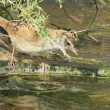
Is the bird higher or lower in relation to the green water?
higher

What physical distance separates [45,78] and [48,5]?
6.04 metres

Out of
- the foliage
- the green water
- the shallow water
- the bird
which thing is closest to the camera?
the foliage

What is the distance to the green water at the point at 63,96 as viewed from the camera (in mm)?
6875

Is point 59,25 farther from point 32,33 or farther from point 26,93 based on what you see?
point 26,93

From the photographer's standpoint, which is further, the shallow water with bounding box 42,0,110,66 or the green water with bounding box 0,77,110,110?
the shallow water with bounding box 42,0,110,66

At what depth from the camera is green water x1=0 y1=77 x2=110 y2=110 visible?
688 centimetres

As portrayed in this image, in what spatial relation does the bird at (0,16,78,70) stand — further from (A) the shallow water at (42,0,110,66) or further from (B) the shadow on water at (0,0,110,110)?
(B) the shadow on water at (0,0,110,110)

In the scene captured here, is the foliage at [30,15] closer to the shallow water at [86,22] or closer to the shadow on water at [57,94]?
the shadow on water at [57,94]

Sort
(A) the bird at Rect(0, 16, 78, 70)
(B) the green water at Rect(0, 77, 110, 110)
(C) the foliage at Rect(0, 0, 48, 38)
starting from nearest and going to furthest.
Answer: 1. (C) the foliage at Rect(0, 0, 48, 38)
2. (B) the green water at Rect(0, 77, 110, 110)
3. (A) the bird at Rect(0, 16, 78, 70)

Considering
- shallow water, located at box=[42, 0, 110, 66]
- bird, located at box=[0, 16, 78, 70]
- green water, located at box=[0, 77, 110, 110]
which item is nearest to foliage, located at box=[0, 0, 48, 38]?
green water, located at box=[0, 77, 110, 110]

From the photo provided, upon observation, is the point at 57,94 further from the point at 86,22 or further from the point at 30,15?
the point at 86,22

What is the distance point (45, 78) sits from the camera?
26.7 feet

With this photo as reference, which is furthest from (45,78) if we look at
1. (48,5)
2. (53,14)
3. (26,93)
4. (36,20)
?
(48,5)

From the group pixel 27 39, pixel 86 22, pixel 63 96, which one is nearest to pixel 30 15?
pixel 63 96
